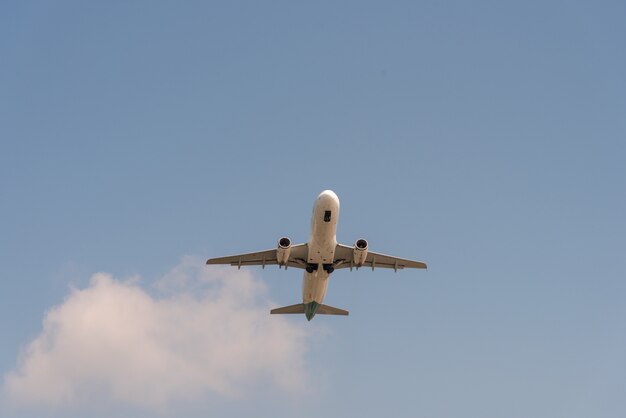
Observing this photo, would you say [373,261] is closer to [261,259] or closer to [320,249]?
[320,249]

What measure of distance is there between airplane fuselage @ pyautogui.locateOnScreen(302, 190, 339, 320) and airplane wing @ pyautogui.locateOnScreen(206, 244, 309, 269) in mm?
769

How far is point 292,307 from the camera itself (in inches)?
2462

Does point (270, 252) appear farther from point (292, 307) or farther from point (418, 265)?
point (418, 265)

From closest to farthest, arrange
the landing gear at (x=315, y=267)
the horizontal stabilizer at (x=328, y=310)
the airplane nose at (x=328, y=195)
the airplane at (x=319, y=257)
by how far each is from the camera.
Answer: the airplane nose at (x=328, y=195)
the airplane at (x=319, y=257)
the landing gear at (x=315, y=267)
the horizontal stabilizer at (x=328, y=310)

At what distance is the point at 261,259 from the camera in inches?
2301

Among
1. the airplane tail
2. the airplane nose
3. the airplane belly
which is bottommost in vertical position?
the airplane belly

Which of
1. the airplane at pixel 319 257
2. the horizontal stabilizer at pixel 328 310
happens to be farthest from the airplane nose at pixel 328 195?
the horizontal stabilizer at pixel 328 310

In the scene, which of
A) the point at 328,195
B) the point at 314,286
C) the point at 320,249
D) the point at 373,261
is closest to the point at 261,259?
the point at 314,286

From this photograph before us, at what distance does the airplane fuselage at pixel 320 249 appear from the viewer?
5059cm

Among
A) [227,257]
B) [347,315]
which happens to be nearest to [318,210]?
[227,257]

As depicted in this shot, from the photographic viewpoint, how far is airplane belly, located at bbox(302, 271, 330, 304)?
5681 cm

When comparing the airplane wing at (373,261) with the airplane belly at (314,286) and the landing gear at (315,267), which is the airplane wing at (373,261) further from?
the airplane belly at (314,286)

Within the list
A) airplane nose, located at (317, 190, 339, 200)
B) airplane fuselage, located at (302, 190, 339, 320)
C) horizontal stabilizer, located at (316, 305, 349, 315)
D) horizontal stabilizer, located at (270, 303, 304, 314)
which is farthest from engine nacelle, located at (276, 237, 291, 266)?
horizontal stabilizer, located at (316, 305, 349, 315)

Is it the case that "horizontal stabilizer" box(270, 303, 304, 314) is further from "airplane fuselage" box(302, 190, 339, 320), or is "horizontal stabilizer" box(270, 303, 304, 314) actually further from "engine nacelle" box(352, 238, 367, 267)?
"engine nacelle" box(352, 238, 367, 267)
